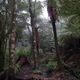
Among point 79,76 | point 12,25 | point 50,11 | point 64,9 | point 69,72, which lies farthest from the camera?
point 50,11

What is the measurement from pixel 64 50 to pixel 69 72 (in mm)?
7153

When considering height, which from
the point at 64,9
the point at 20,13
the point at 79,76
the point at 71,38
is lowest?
the point at 79,76

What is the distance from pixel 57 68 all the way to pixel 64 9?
4.99 metres

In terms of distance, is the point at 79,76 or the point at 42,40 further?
the point at 42,40

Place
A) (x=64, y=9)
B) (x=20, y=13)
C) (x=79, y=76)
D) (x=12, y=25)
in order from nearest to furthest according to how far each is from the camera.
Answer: (x=64, y=9) → (x=12, y=25) → (x=79, y=76) → (x=20, y=13)

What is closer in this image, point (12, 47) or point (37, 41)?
point (12, 47)

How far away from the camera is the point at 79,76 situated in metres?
11.1

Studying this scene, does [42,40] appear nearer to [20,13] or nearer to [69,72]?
[20,13]

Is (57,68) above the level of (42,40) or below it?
below

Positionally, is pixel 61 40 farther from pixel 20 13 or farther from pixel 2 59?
pixel 2 59

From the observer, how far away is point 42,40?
25.4 metres

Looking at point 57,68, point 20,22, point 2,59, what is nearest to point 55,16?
point 57,68

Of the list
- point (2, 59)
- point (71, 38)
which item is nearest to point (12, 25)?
point (2, 59)

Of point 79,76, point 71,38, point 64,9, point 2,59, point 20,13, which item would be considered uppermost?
point 20,13
